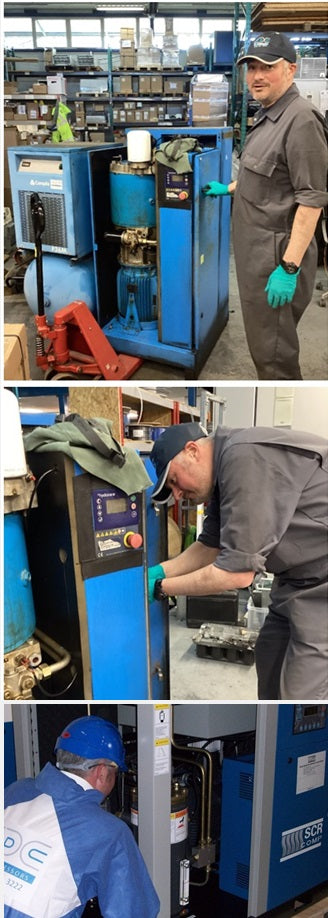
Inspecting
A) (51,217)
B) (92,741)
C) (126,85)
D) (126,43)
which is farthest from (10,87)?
(92,741)

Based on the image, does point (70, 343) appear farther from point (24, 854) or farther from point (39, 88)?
point (39, 88)

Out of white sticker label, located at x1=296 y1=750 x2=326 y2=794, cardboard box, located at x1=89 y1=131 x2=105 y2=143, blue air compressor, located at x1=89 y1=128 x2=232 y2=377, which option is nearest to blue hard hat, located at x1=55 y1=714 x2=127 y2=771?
white sticker label, located at x1=296 y1=750 x2=326 y2=794

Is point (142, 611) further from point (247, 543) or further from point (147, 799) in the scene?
point (147, 799)

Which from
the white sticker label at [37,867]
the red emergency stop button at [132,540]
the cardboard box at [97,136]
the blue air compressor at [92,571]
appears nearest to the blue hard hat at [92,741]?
the white sticker label at [37,867]

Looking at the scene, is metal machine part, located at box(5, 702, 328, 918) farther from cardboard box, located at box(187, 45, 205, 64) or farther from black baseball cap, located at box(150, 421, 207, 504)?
cardboard box, located at box(187, 45, 205, 64)

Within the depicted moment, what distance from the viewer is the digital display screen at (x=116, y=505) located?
164cm

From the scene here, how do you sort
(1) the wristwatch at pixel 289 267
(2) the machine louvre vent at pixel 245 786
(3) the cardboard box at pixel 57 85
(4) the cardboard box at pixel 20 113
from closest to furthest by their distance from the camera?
(1) the wristwatch at pixel 289 267
(2) the machine louvre vent at pixel 245 786
(3) the cardboard box at pixel 57 85
(4) the cardboard box at pixel 20 113

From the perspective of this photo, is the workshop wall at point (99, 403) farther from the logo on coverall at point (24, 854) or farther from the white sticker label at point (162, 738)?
the logo on coverall at point (24, 854)

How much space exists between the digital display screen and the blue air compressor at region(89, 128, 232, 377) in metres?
1.47

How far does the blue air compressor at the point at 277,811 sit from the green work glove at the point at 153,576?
1.29 m

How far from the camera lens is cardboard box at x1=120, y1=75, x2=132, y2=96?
5684 millimetres

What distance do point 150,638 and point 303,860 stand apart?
2064 millimetres

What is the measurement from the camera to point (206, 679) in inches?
85.7

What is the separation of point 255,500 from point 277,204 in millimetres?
966
